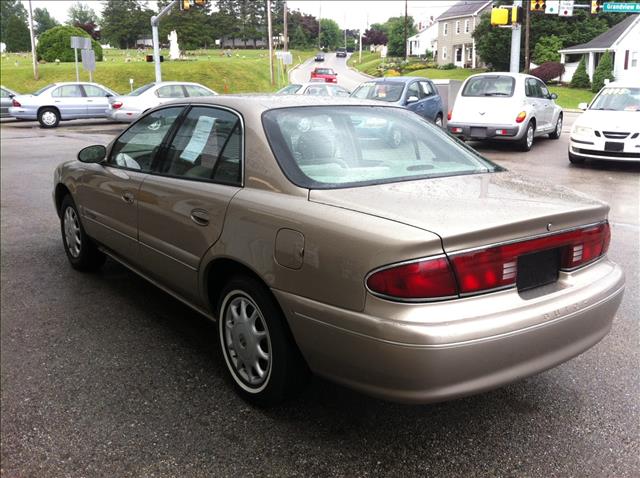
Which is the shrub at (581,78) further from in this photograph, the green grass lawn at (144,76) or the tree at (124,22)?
the tree at (124,22)

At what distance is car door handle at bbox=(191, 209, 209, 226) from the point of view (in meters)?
3.21

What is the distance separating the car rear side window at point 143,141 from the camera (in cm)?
396

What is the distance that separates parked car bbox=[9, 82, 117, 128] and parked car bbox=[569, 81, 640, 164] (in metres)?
17.9

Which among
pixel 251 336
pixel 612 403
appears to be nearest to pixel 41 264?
pixel 251 336

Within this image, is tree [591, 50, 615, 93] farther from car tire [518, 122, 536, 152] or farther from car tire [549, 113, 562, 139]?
car tire [518, 122, 536, 152]

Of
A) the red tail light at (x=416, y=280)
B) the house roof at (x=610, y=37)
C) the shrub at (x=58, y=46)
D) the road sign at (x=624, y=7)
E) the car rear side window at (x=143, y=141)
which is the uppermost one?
the shrub at (x=58, y=46)

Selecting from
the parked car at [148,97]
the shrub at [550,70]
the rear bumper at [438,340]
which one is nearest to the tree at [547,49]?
the shrub at [550,70]

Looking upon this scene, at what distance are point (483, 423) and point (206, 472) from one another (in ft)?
4.19

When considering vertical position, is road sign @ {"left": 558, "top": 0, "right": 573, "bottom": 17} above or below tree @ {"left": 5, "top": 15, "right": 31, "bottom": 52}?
below

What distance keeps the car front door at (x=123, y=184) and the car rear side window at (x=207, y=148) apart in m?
0.20

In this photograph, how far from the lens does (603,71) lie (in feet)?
54.9

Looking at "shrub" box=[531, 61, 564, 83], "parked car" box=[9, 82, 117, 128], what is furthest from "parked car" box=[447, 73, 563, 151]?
"parked car" box=[9, 82, 117, 128]

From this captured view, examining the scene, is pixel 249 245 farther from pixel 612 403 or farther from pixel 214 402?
pixel 612 403

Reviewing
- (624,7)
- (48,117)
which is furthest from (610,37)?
(48,117)
